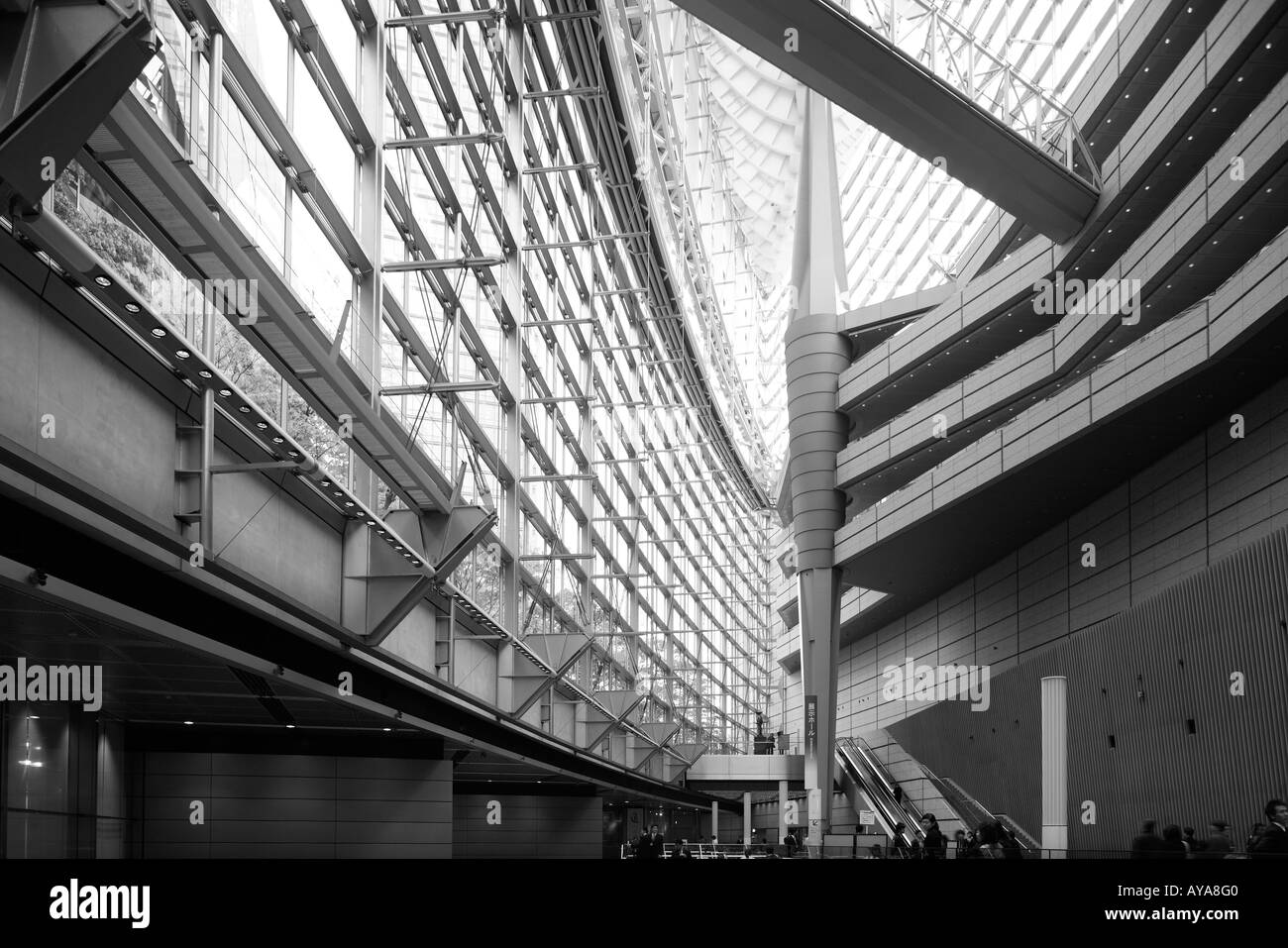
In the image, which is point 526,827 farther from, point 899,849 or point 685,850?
point 899,849

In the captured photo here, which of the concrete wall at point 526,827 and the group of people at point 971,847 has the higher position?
the group of people at point 971,847

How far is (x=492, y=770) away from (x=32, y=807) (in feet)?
62.0

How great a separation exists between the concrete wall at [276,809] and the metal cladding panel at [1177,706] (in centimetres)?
1381

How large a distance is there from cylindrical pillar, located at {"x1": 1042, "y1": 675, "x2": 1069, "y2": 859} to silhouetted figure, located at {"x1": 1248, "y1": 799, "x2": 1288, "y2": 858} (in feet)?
19.7

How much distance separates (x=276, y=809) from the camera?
23422mm

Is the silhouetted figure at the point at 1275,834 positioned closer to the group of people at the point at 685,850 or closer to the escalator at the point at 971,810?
the group of people at the point at 685,850

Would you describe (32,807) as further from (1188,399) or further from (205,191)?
(1188,399)

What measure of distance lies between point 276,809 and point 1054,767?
43.5 ft

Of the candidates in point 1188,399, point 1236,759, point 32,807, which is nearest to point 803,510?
point 1188,399

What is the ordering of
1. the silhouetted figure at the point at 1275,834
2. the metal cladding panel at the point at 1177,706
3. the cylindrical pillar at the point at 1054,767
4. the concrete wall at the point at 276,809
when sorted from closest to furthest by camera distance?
1. the silhouetted figure at the point at 1275,834
2. the cylindrical pillar at the point at 1054,767
3. the metal cladding panel at the point at 1177,706
4. the concrete wall at the point at 276,809

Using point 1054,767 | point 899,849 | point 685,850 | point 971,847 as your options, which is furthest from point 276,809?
point 1054,767

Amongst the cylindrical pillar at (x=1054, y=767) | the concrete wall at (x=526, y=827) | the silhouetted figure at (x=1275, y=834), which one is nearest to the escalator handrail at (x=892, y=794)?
the concrete wall at (x=526, y=827)

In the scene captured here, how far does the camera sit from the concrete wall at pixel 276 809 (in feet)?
74.7

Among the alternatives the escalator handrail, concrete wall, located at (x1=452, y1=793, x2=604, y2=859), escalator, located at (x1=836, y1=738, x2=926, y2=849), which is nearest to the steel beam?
escalator, located at (x1=836, y1=738, x2=926, y2=849)
